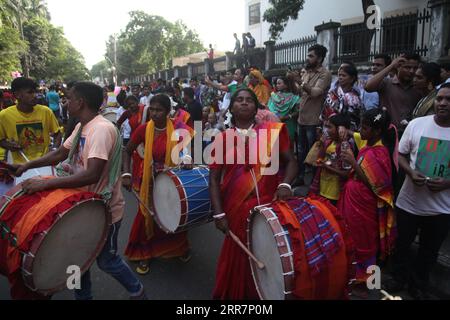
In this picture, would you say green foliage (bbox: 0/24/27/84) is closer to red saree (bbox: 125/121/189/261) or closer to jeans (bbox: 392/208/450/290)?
red saree (bbox: 125/121/189/261)

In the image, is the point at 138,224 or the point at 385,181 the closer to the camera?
the point at 385,181

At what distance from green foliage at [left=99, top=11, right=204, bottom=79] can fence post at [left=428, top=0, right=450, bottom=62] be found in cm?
4218

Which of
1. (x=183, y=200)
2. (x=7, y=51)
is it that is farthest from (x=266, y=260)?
(x=7, y=51)

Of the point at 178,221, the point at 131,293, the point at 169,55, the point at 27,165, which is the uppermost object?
the point at 169,55

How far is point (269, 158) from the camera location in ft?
9.51

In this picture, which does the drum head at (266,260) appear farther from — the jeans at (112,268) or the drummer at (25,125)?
the drummer at (25,125)

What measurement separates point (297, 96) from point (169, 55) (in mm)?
43358

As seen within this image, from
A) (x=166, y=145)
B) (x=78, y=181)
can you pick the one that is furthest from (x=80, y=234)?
(x=166, y=145)

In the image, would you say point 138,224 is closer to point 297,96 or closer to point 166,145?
point 166,145

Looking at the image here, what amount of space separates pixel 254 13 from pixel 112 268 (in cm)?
2786

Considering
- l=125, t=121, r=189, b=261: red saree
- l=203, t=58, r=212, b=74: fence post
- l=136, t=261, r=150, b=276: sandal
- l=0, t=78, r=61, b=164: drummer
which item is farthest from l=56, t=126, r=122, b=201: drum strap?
l=203, t=58, r=212, b=74: fence post

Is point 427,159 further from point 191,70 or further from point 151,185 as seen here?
point 191,70

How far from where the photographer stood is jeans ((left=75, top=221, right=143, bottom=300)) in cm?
287

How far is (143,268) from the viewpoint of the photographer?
12.8 feet
